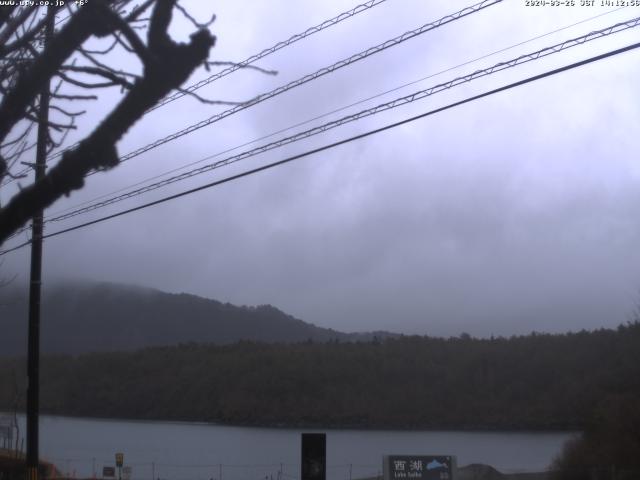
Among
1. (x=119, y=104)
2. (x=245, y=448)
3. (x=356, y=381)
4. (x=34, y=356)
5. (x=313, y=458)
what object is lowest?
(x=245, y=448)

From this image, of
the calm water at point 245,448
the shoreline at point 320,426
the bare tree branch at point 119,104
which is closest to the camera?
the bare tree branch at point 119,104


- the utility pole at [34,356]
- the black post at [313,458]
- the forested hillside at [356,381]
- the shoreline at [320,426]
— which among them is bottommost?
the shoreline at [320,426]

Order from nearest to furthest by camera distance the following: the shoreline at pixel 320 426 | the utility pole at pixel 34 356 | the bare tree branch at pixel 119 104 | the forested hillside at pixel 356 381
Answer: the bare tree branch at pixel 119 104 < the utility pole at pixel 34 356 < the forested hillside at pixel 356 381 < the shoreline at pixel 320 426

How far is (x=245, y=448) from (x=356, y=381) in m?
21.0

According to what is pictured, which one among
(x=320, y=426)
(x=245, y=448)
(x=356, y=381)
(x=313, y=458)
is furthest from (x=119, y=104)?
(x=356, y=381)

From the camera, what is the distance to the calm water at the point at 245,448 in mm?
42500

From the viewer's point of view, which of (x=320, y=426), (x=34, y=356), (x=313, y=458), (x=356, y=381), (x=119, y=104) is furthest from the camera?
(x=356, y=381)

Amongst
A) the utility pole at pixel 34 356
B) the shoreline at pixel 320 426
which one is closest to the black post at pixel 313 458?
the utility pole at pixel 34 356

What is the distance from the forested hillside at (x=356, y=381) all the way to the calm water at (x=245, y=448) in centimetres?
246

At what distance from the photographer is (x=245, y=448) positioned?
52.6 meters

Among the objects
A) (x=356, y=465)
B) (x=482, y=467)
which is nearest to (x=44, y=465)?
(x=356, y=465)

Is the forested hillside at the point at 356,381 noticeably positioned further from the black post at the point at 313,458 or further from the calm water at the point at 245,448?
the black post at the point at 313,458

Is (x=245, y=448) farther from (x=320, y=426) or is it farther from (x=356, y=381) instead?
(x=356, y=381)

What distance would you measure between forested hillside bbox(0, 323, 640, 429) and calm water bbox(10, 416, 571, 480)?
2457 mm
